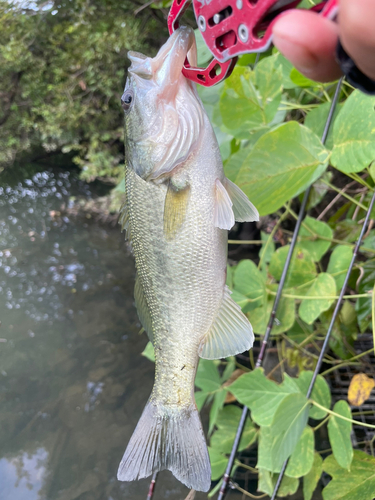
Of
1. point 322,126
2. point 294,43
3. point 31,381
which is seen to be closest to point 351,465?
point 322,126

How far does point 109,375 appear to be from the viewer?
9.09ft

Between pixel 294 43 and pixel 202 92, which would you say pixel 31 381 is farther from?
pixel 294 43

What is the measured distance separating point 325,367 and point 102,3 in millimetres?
3941

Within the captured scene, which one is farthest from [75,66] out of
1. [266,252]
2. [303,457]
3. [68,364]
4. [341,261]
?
[303,457]

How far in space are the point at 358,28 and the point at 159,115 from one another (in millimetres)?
512

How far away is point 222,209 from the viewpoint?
2.18 feet

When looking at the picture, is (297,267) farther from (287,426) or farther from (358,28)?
(358,28)

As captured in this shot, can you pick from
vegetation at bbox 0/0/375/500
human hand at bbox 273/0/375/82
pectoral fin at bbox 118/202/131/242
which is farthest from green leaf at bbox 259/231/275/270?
human hand at bbox 273/0/375/82

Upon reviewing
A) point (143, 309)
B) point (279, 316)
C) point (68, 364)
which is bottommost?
point (68, 364)

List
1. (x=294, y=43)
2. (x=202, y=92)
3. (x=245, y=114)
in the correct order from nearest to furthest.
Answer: (x=294, y=43) → (x=245, y=114) → (x=202, y=92)

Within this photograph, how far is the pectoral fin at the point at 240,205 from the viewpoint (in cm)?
69

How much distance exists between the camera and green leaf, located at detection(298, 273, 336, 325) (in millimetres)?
1023

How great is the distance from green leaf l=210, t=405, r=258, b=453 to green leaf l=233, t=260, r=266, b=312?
617mm

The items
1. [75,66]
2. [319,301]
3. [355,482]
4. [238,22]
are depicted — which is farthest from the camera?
[75,66]
